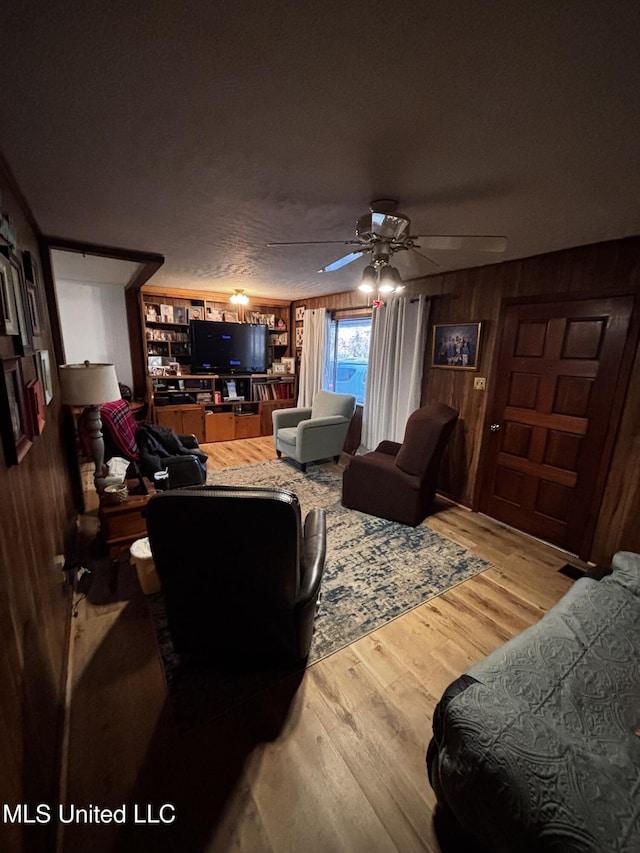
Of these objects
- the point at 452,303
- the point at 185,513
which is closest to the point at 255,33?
the point at 185,513

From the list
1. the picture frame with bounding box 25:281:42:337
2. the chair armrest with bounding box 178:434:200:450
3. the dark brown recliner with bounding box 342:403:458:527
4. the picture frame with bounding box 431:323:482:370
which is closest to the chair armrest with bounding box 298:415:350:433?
the dark brown recliner with bounding box 342:403:458:527

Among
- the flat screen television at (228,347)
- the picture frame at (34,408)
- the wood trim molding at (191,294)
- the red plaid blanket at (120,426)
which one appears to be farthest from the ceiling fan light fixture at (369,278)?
the flat screen television at (228,347)

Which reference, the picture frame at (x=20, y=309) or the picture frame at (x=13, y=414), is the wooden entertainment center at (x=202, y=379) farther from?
the picture frame at (x=13, y=414)

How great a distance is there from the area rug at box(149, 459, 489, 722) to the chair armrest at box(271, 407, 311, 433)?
129 centimetres

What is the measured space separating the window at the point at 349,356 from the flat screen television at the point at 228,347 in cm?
118

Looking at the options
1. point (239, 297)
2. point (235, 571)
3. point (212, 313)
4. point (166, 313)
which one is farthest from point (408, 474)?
point (166, 313)

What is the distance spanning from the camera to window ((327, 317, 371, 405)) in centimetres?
459

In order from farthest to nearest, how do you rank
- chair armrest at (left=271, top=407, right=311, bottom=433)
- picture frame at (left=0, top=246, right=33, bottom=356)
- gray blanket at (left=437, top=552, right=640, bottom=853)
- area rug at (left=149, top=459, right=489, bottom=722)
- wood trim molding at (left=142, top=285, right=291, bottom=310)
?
wood trim molding at (left=142, top=285, right=291, bottom=310)
chair armrest at (left=271, top=407, right=311, bottom=433)
area rug at (left=149, top=459, right=489, bottom=722)
picture frame at (left=0, top=246, right=33, bottom=356)
gray blanket at (left=437, top=552, right=640, bottom=853)

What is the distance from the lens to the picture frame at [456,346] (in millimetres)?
3041

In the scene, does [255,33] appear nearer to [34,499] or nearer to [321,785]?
[34,499]

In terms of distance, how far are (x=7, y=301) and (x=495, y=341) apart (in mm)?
3141

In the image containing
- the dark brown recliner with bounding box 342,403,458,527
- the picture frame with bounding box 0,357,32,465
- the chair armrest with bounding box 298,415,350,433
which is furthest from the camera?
the chair armrest with bounding box 298,415,350,433

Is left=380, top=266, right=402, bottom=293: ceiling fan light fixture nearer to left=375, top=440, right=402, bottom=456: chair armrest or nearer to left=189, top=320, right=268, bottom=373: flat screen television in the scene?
left=375, top=440, right=402, bottom=456: chair armrest

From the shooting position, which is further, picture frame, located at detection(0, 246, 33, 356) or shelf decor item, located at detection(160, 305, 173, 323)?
shelf decor item, located at detection(160, 305, 173, 323)
